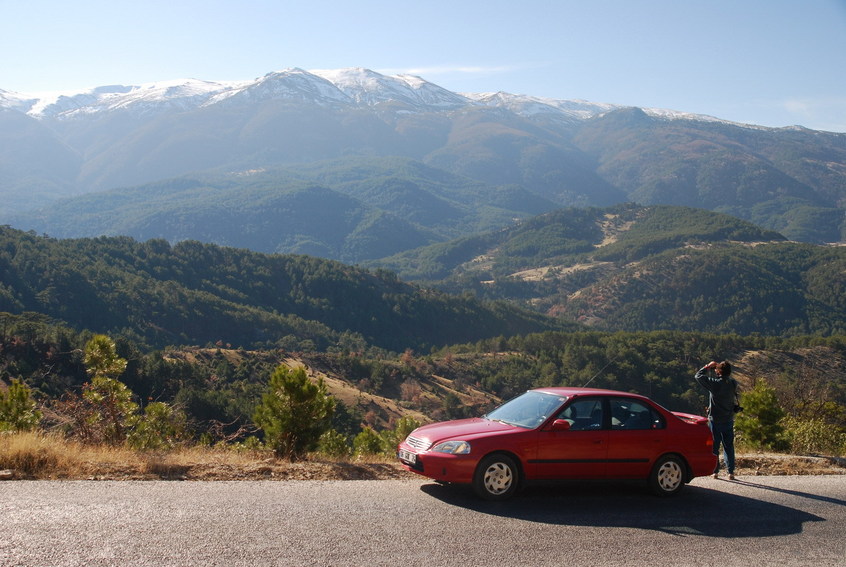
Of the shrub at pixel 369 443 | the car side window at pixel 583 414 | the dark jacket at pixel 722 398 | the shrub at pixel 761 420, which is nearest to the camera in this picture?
the car side window at pixel 583 414

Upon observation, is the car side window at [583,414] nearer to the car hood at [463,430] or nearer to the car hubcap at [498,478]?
the car hood at [463,430]

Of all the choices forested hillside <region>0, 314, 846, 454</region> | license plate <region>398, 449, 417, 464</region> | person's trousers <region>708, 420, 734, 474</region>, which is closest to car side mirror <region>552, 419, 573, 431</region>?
license plate <region>398, 449, 417, 464</region>

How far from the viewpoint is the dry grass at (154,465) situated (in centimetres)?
844

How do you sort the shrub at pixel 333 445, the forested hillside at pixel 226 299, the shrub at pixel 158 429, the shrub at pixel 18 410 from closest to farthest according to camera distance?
the shrub at pixel 18 410, the shrub at pixel 158 429, the shrub at pixel 333 445, the forested hillside at pixel 226 299

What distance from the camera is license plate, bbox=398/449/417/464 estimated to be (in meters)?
8.77

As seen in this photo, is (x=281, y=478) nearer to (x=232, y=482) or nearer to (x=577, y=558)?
(x=232, y=482)

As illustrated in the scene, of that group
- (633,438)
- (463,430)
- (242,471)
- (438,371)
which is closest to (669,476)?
(633,438)

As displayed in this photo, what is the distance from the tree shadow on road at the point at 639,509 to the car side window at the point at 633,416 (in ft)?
2.91

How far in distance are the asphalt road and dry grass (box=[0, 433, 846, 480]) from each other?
58 cm

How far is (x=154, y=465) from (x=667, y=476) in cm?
693

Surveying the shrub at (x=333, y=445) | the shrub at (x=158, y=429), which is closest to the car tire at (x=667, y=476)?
the shrub at (x=158, y=429)

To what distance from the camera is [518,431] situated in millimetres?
8734

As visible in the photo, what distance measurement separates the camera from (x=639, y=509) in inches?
338

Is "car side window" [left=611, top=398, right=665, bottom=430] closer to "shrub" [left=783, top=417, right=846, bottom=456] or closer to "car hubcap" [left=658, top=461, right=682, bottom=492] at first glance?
"car hubcap" [left=658, top=461, right=682, bottom=492]
